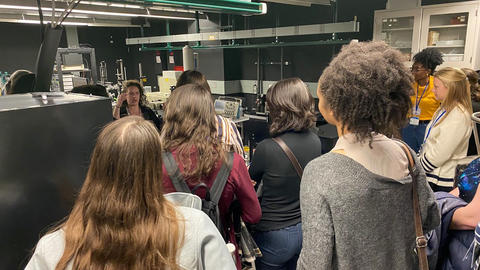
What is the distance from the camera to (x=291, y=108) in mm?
1588

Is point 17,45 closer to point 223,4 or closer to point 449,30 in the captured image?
point 223,4

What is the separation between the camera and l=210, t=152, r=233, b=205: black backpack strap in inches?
49.3

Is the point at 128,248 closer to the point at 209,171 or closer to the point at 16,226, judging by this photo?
the point at 16,226

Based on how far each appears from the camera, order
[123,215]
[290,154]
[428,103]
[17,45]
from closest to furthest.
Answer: [123,215]
[290,154]
[428,103]
[17,45]

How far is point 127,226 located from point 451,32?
4277 millimetres

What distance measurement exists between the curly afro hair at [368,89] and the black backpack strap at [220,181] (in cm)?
51

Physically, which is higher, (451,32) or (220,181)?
(451,32)

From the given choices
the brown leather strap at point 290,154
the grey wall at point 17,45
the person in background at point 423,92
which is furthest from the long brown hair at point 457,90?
the grey wall at point 17,45

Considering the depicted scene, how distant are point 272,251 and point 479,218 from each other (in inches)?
35.6

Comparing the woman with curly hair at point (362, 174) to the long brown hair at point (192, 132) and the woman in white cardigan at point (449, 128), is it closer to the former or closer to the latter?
the long brown hair at point (192, 132)

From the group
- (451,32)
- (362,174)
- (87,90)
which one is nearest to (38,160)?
(362,174)

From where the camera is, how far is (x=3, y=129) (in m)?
0.80

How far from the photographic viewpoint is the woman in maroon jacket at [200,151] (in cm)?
125

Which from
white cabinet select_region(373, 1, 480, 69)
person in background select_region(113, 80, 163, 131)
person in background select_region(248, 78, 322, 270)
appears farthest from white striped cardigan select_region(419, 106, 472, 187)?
person in background select_region(113, 80, 163, 131)
